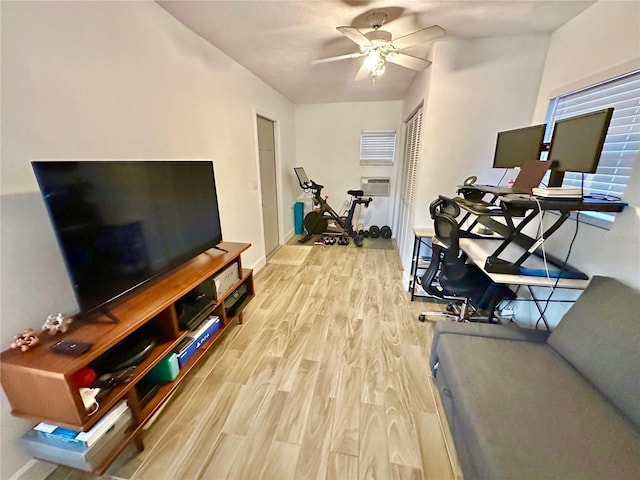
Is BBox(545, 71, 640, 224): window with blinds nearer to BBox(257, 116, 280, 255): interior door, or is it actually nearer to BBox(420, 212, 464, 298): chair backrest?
BBox(420, 212, 464, 298): chair backrest

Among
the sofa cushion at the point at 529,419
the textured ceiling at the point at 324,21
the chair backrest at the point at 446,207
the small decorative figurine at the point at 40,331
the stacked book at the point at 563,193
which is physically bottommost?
the sofa cushion at the point at 529,419

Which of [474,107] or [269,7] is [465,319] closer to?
[474,107]

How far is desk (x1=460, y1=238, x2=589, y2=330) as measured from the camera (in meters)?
1.57

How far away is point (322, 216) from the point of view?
4.70 metres

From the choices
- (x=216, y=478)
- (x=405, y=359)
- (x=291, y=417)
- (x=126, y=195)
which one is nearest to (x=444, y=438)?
(x=405, y=359)

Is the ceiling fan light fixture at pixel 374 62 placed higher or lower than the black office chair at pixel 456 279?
higher

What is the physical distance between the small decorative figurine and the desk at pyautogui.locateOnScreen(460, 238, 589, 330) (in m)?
2.29

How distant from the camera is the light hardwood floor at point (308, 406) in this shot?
1.28 m

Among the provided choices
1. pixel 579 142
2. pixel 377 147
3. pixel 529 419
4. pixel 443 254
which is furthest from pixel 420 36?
pixel 377 147

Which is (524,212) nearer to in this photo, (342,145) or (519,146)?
(519,146)

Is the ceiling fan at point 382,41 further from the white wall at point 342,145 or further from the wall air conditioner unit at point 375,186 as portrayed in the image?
the wall air conditioner unit at point 375,186

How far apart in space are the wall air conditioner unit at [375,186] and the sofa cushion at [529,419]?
3.89m

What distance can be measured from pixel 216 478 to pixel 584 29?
3521 millimetres

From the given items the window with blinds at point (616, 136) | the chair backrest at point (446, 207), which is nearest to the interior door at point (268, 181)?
the chair backrest at point (446, 207)
